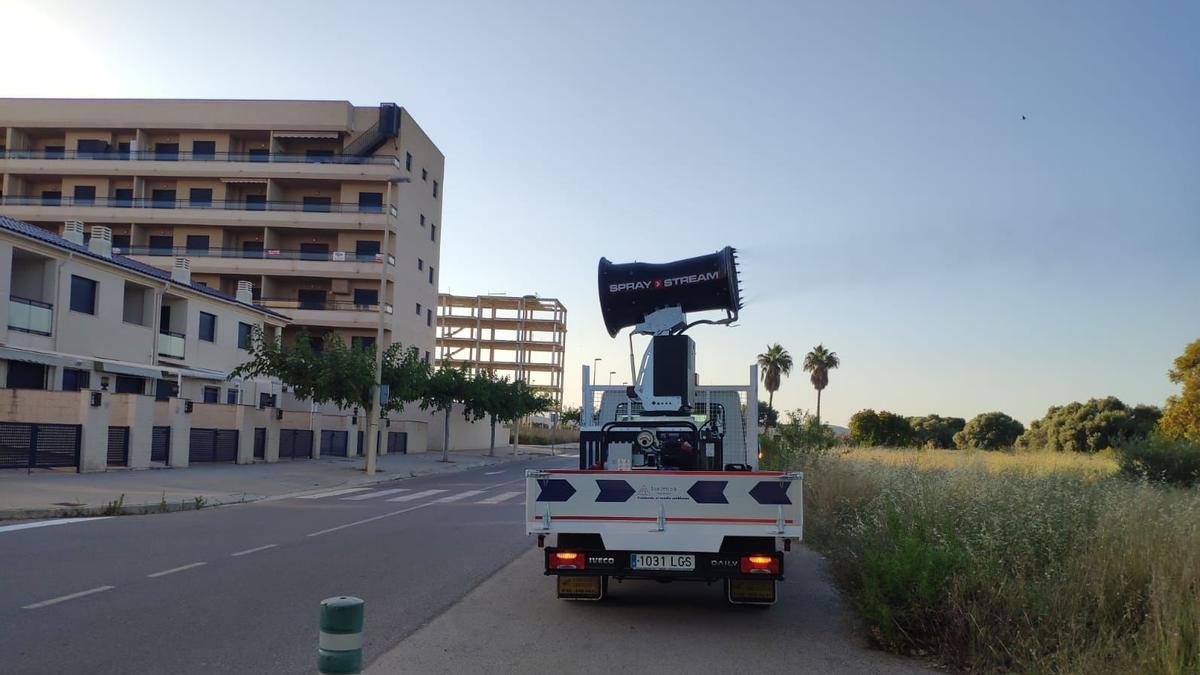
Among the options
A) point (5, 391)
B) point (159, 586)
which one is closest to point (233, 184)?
point (5, 391)

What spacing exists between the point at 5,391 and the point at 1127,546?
24.2 m

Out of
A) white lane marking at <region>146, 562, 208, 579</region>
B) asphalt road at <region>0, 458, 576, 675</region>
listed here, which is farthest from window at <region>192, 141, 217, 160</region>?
white lane marking at <region>146, 562, 208, 579</region>

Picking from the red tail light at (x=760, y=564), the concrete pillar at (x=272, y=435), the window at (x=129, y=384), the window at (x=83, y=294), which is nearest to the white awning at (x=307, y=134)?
the window at (x=129, y=384)

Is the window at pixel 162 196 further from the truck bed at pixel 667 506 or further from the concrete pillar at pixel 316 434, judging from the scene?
the truck bed at pixel 667 506

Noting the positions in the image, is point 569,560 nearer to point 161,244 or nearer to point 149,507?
point 149,507

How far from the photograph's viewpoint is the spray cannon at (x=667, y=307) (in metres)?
10.1

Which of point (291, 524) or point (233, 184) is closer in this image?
point (291, 524)

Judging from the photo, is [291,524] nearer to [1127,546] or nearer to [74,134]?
[1127,546]

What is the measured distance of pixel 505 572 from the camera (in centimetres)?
1085

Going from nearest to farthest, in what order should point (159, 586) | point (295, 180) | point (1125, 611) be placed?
point (1125, 611), point (159, 586), point (295, 180)

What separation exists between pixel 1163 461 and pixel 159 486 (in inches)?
840

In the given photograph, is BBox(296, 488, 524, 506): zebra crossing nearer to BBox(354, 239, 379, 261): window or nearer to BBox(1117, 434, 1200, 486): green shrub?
BBox(1117, 434, 1200, 486): green shrub

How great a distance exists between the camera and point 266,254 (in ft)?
176

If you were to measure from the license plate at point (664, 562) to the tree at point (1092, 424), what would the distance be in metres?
36.7
